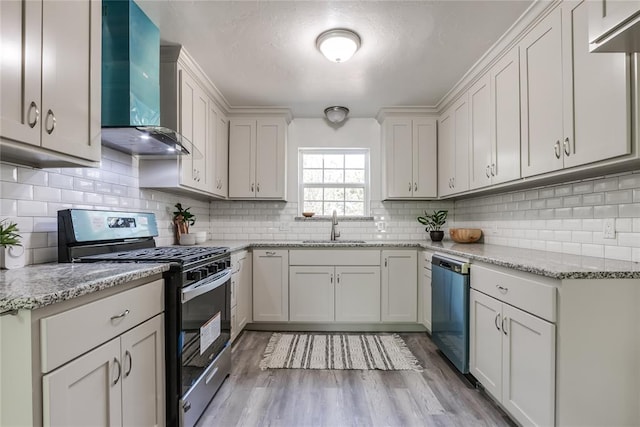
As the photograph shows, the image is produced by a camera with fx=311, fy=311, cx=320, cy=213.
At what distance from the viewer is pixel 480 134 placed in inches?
104

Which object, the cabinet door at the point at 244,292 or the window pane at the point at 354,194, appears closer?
the cabinet door at the point at 244,292

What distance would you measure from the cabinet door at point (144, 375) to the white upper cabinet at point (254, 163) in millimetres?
2161

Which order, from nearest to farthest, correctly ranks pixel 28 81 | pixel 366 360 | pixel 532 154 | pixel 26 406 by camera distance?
1. pixel 26 406
2. pixel 28 81
3. pixel 532 154
4. pixel 366 360

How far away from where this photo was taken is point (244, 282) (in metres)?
3.09

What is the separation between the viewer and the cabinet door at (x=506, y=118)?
6.98 feet

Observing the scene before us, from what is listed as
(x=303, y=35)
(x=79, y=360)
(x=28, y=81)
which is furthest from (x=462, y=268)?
(x=28, y=81)

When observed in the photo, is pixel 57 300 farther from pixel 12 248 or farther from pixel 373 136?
pixel 373 136

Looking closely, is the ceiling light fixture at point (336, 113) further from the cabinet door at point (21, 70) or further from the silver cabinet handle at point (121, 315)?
the silver cabinet handle at point (121, 315)

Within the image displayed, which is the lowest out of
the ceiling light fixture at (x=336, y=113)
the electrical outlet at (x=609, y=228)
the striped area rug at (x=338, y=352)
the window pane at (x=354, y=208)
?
the striped area rug at (x=338, y=352)

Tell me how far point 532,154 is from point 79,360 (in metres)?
2.50

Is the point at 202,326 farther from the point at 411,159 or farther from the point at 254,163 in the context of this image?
the point at 411,159

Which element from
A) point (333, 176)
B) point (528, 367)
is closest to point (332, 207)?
point (333, 176)

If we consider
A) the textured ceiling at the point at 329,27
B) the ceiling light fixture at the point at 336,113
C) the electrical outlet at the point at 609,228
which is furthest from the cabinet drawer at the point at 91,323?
the ceiling light fixture at the point at 336,113

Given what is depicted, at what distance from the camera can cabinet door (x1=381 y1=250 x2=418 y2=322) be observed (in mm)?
3209
